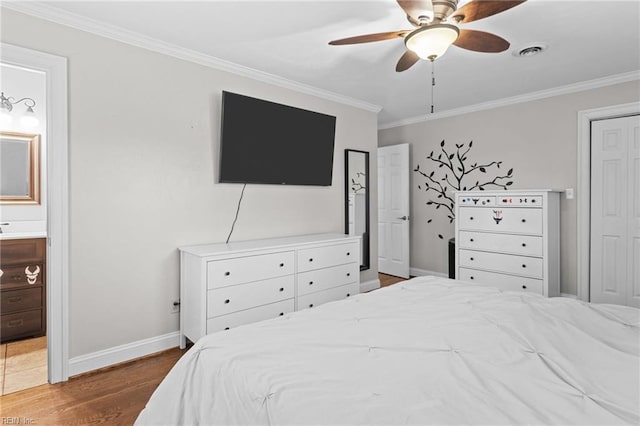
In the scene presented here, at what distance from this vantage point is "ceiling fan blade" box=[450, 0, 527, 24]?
169cm

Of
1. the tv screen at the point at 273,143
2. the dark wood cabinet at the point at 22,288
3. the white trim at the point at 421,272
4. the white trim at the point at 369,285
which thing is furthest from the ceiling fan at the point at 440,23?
the white trim at the point at 421,272

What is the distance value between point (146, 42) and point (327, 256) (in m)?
2.37

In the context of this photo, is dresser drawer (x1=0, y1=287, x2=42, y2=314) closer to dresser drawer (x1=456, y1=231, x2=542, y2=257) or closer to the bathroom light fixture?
the bathroom light fixture

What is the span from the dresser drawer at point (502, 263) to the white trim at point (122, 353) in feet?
10.4

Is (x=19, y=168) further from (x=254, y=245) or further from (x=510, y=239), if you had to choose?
(x=510, y=239)

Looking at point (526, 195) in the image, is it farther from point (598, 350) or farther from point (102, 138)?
point (102, 138)

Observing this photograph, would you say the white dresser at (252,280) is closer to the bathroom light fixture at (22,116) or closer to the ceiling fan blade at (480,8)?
the ceiling fan blade at (480,8)

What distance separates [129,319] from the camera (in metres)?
2.72

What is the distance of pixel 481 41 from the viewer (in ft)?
7.00

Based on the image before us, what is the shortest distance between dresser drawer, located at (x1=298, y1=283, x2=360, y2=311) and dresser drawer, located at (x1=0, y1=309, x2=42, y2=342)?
7.67ft

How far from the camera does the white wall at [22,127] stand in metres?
3.48

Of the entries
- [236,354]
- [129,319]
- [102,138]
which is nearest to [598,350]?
[236,354]

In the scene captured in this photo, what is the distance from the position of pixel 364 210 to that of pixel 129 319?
2.91 meters

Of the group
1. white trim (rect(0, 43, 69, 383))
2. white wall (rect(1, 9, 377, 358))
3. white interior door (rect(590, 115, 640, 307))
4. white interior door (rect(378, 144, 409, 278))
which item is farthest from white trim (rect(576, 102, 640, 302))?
white trim (rect(0, 43, 69, 383))
